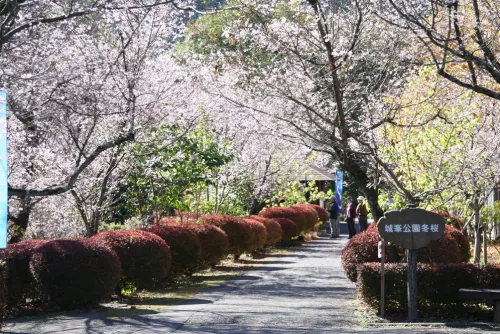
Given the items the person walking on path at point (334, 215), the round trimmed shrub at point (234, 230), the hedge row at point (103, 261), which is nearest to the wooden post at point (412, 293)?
the hedge row at point (103, 261)

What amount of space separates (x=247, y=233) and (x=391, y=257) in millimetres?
8002

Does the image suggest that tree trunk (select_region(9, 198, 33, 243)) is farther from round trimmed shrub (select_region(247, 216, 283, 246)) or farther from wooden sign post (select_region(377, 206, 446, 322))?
round trimmed shrub (select_region(247, 216, 283, 246))

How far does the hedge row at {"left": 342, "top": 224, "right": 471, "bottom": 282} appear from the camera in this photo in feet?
47.6

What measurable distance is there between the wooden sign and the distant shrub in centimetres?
706

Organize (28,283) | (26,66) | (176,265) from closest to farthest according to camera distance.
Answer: (26,66)
(28,283)
(176,265)

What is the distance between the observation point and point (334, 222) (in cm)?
3856

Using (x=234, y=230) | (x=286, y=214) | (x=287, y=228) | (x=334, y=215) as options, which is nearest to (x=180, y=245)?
(x=234, y=230)

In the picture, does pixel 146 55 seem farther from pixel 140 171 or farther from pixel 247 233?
pixel 247 233

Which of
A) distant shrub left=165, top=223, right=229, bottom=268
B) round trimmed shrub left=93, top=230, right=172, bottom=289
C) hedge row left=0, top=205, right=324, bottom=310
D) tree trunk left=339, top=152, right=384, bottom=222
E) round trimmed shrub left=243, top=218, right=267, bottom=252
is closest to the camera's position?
hedge row left=0, top=205, right=324, bottom=310

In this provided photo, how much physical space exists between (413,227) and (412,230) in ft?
0.17

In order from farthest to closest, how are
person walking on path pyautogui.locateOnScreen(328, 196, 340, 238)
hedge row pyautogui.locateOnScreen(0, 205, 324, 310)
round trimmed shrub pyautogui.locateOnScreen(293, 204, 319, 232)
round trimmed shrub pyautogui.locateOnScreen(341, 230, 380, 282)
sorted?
1. person walking on path pyautogui.locateOnScreen(328, 196, 340, 238)
2. round trimmed shrub pyautogui.locateOnScreen(293, 204, 319, 232)
3. round trimmed shrub pyautogui.locateOnScreen(341, 230, 380, 282)
4. hedge row pyautogui.locateOnScreen(0, 205, 324, 310)

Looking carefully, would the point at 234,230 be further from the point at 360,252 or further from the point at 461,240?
the point at 360,252

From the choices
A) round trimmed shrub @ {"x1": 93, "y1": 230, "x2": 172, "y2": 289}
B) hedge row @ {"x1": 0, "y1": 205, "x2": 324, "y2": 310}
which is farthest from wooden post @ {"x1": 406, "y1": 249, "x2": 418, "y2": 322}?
round trimmed shrub @ {"x1": 93, "y1": 230, "x2": 172, "y2": 289}

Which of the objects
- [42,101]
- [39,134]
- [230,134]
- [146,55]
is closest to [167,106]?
[146,55]
